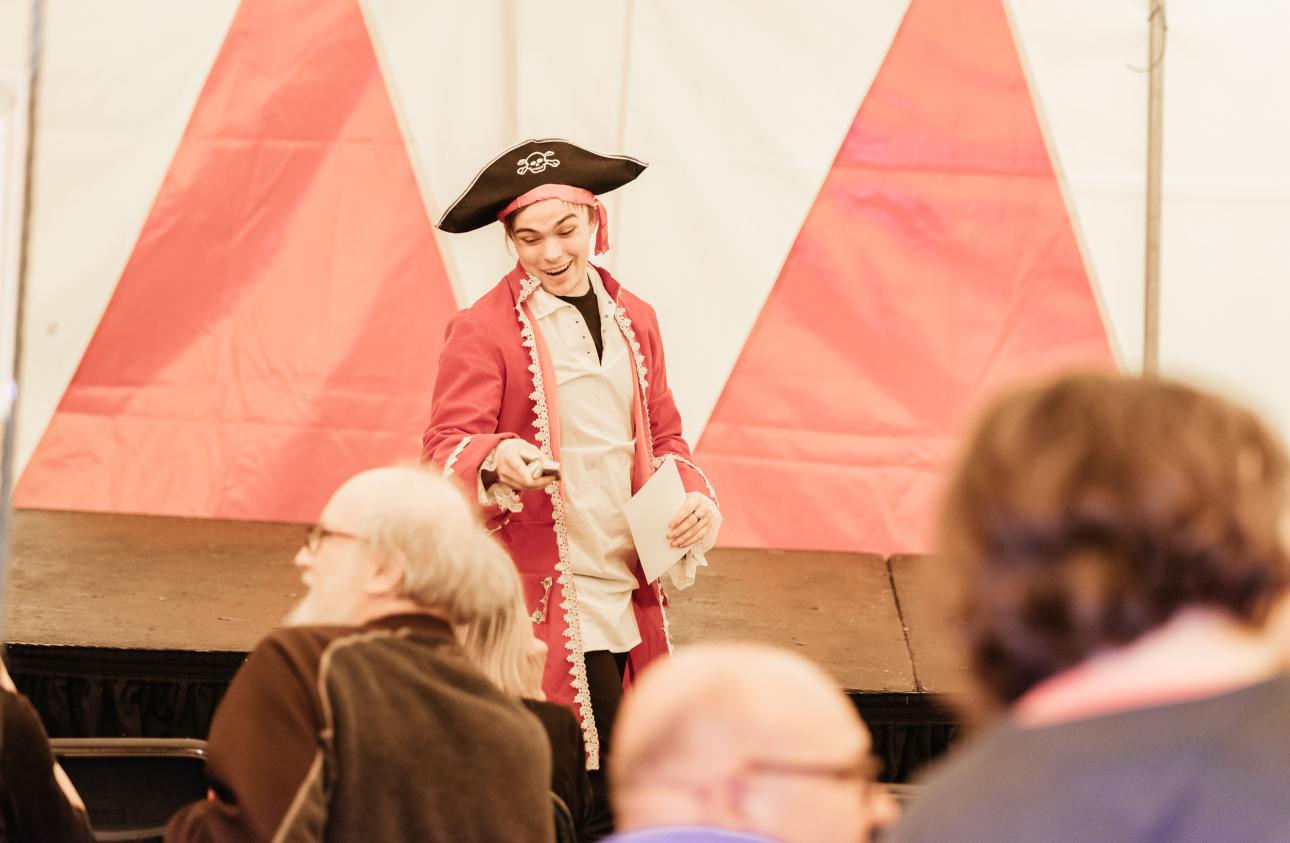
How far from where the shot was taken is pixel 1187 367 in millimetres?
3830

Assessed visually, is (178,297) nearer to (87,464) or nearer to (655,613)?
(87,464)

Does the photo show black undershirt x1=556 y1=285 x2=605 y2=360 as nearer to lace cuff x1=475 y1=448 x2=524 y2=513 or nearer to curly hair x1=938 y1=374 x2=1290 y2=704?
lace cuff x1=475 y1=448 x2=524 y2=513

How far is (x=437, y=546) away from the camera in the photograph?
179 centimetres

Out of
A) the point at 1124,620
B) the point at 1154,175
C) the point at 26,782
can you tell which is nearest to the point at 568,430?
the point at 26,782

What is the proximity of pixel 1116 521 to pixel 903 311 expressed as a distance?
10.5 feet

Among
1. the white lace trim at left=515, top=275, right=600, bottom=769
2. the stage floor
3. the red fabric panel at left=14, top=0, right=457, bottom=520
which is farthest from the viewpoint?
the red fabric panel at left=14, top=0, right=457, bottom=520

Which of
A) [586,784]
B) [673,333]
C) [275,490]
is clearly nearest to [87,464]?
[275,490]

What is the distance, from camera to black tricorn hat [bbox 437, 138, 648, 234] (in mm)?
2799

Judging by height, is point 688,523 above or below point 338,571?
below

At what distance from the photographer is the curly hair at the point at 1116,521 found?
0.88 m

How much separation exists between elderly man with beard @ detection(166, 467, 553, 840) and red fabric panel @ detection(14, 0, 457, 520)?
2217mm

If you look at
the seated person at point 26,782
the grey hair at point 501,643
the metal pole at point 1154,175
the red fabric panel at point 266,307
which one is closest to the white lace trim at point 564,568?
the grey hair at point 501,643

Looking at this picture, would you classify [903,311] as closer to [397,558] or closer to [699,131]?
[699,131]

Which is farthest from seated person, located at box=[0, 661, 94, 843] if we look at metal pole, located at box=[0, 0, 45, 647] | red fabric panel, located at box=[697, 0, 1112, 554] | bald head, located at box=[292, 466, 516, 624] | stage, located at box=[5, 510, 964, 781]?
red fabric panel, located at box=[697, 0, 1112, 554]
